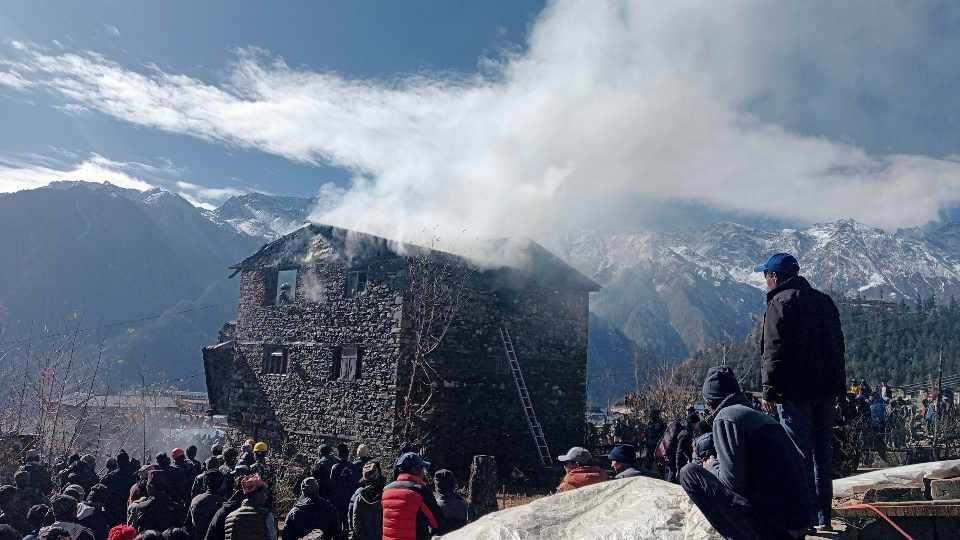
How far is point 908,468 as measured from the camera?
21.8ft

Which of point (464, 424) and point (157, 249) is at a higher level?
point (157, 249)

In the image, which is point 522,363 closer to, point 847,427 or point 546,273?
point 546,273

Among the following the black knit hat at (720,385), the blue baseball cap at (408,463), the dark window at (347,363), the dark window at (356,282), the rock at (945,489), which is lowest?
the rock at (945,489)

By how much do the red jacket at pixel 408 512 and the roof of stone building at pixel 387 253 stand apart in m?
12.5

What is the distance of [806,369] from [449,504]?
11.2 ft

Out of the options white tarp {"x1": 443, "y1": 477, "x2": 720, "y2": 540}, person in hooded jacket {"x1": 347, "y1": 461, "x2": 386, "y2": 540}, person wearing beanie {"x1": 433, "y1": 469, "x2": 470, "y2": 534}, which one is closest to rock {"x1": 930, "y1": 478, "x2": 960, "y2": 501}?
white tarp {"x1": 443, "y1": 477, "x2": 720, "y2": 540}

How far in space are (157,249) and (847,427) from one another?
136 meters

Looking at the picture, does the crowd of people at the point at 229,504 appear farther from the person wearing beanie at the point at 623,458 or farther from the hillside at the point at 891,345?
the hillside at the point at 891,345

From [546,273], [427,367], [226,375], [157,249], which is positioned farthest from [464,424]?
[157,249]

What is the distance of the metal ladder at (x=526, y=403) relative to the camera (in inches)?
740

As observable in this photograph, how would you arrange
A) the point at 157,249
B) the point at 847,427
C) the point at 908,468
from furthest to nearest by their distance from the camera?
the point at 157,249 → the point at 847,427 → the point at 908,468

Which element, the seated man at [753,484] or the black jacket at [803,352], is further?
the black jacket at [803,352]

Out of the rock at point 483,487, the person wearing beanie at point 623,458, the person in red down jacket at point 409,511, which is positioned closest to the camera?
the person in red down jacket at point 409,511

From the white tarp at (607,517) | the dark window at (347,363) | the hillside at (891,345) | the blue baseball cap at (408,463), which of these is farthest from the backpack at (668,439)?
the hillside at (891,345)
